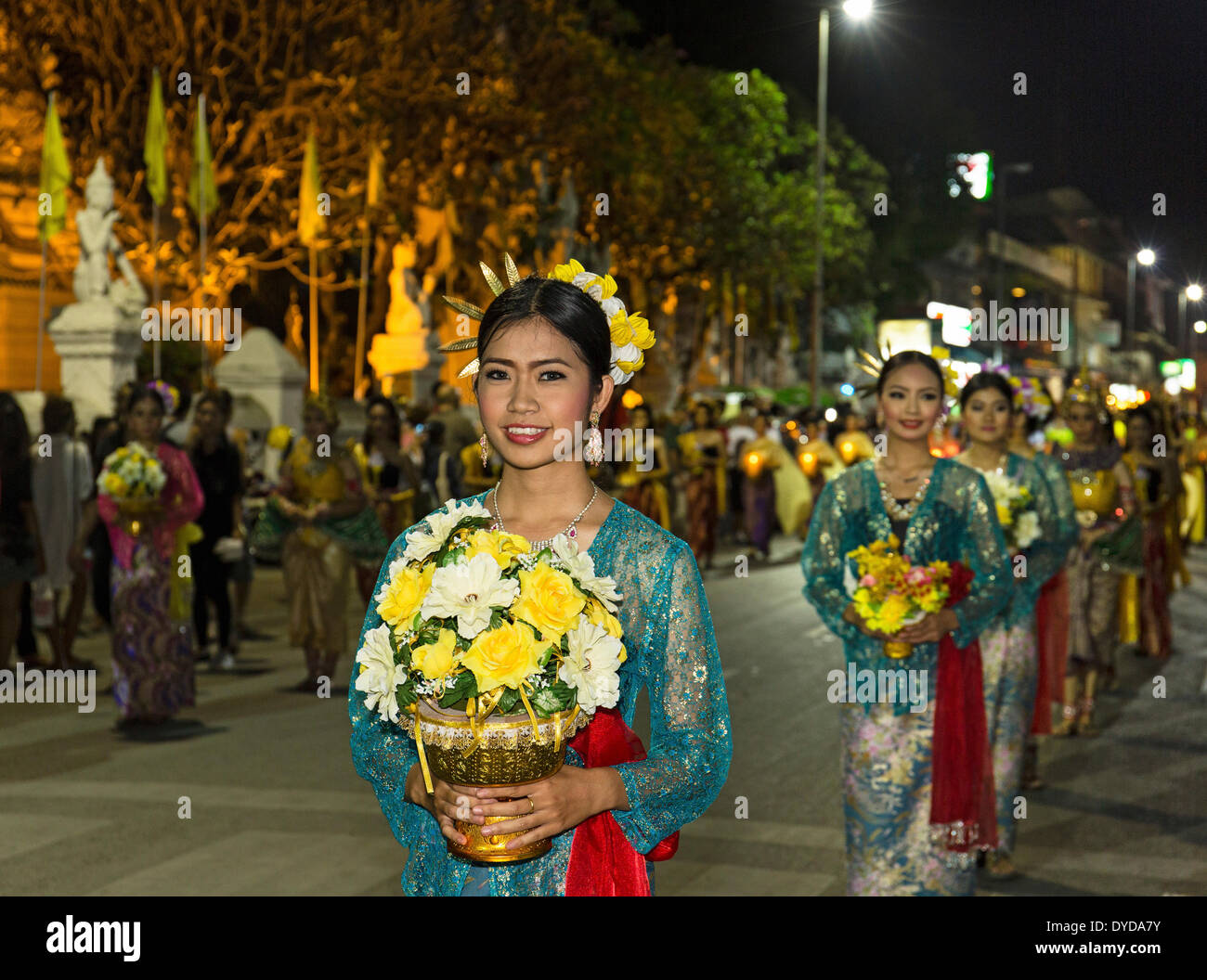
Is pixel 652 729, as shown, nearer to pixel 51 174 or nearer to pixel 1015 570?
pixel 1015 570

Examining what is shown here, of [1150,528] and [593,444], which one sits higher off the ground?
[593,444]

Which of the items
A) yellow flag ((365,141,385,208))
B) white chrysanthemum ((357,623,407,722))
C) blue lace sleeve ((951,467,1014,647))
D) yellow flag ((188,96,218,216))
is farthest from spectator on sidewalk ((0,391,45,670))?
yellow flag ((365,141,385,208))

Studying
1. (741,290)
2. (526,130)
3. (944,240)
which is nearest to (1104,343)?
(944,240)

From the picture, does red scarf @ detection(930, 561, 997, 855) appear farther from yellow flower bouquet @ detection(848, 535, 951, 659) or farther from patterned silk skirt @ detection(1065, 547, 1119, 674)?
patterned silk skirt @ detection(1065, 547, 1119, 674)

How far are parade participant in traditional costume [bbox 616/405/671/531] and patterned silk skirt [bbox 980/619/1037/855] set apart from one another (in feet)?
35.3

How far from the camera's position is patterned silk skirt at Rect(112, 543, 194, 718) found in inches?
413

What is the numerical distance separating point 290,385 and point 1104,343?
114m

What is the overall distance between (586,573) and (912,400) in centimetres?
371

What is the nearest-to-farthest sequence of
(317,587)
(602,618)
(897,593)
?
(602,618) → (897,593) → (317,587)

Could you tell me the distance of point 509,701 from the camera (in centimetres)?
283

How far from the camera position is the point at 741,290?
4341 cm

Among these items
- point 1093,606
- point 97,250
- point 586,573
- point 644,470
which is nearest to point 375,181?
point 97,250

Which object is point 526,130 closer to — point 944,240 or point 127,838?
point 127,838

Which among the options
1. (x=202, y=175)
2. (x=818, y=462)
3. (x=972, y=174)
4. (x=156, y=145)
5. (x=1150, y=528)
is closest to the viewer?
(x=1150, y=528)
